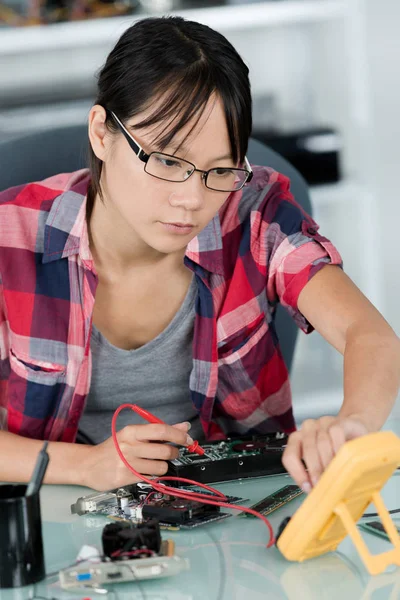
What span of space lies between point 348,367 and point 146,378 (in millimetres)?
402

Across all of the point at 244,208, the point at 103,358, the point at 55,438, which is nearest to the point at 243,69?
the point at 244,208

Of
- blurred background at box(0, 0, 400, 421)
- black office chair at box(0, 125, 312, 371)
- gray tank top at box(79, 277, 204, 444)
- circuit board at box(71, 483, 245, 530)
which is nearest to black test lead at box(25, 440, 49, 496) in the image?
circuit board at box(71, 483, 245, 530)

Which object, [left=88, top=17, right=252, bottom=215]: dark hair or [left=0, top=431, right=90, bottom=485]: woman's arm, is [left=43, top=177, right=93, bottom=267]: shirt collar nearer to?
[left=88, top=17, right=252, bottom=215]: dark hair

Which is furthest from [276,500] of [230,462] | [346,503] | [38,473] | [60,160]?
[60,160]

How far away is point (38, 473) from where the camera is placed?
0.89 m

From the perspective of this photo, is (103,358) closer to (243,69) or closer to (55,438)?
(55,438)

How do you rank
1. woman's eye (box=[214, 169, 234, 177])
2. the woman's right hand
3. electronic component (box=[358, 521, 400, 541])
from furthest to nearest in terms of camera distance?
woman's eye (box=[214, 169, 234, 177]) < the woman's right hand < electronic component (box=[358, 521, 400, 541])

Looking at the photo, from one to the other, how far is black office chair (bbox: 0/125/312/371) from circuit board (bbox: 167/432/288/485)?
51cm

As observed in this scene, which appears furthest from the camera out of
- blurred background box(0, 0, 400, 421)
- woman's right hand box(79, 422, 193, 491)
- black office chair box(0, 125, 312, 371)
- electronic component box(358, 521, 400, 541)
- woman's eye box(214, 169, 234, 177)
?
blurred background box(0, 0, 400, 421)

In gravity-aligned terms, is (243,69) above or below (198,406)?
above

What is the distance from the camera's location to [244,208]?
1.48 m

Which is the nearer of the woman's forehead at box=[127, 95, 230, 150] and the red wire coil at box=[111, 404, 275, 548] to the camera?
the red wire coil at box=[111, 404, 275, 548]

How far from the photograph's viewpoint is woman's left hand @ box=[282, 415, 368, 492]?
915 mm

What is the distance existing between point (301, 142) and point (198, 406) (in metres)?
1.31
